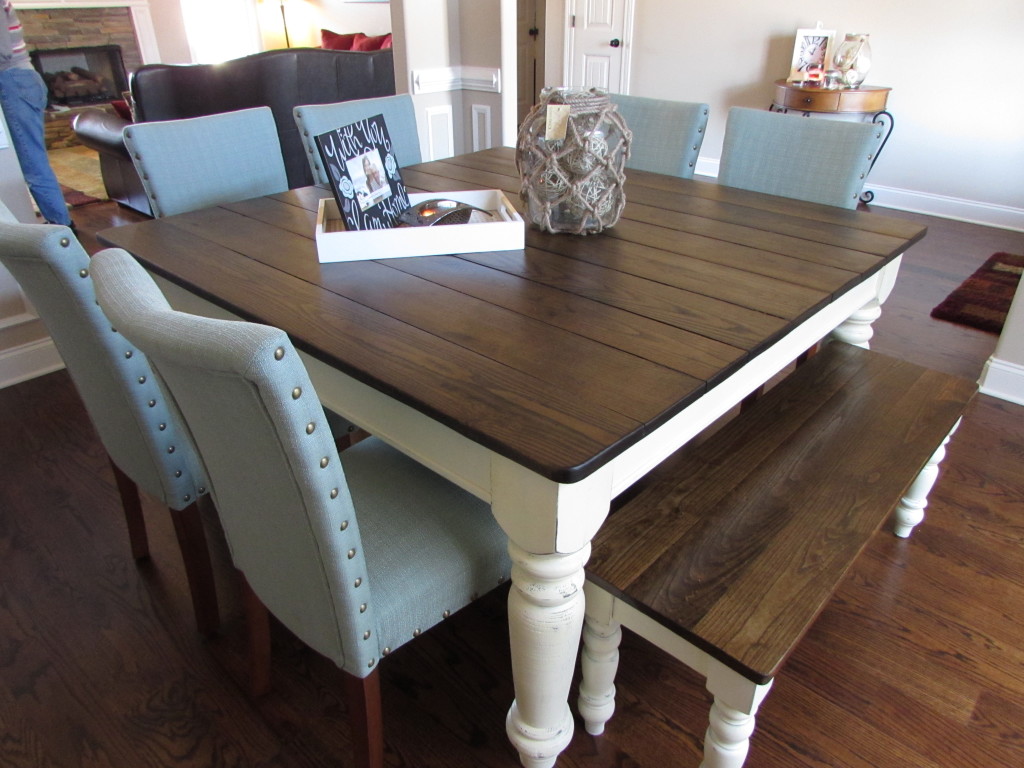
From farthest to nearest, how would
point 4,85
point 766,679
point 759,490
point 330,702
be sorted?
1. point 4,85
2. point 330,702
3. point 759,490
4. point 766,679

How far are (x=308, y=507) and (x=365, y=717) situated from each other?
1.46 feet

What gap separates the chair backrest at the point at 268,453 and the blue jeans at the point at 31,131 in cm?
224

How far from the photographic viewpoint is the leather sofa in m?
3.54

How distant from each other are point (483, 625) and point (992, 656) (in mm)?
1089

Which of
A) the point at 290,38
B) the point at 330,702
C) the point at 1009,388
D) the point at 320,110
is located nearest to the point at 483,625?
the point at 330,702

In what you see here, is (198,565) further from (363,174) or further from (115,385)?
(363,174)

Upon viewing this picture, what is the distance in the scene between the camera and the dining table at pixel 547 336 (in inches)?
38.3

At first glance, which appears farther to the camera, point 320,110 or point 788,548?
point 320,110

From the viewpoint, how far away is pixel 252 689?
56.9 inches

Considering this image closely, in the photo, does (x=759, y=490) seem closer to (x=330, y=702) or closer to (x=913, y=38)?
(x=330, y=702)

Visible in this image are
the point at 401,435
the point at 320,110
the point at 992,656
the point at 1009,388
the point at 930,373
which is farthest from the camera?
the point at 1009,388

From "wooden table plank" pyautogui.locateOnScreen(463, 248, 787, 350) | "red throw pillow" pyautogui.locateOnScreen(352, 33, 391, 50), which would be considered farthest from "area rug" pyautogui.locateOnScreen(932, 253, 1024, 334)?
"red throw pillow" pyautogui.locateOnScreen(352, 33, 391, 50)

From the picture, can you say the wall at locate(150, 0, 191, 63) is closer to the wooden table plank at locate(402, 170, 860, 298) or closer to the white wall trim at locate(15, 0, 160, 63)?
the white wall trim at locate(15, 0, 160, 63)

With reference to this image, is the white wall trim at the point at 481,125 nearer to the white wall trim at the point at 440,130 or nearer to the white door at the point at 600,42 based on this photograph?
the white wall trim at the point at 440,130
